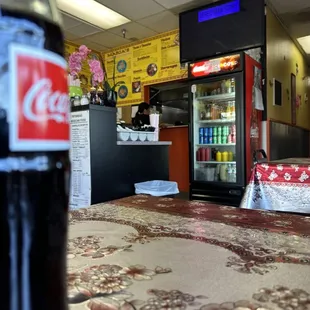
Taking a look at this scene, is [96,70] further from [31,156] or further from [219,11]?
[31,156]

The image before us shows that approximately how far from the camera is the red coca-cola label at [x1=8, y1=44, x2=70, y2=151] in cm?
24

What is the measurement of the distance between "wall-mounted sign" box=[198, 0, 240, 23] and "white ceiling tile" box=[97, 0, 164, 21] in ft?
2.00

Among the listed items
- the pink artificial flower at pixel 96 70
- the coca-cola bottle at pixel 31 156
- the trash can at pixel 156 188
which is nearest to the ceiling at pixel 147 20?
the pink artificial flower at pixel 96 70

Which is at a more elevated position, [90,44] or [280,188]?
[90,44]

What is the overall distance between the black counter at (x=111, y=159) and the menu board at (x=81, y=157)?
0.04 m

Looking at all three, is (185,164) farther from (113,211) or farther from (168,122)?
(113,211)

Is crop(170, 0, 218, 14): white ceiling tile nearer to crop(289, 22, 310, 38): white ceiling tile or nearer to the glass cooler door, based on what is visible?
the glass cooler door

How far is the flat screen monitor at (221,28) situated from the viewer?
4.04 meters

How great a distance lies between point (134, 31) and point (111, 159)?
11.1 ft

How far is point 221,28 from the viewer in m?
4.27

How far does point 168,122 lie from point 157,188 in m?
3.61

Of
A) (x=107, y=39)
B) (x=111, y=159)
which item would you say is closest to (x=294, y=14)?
(x=107, y=39)

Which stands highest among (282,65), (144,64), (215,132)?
(144,64)

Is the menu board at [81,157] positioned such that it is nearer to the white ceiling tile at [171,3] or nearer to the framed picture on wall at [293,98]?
the white ceiling tile at [171,3]
